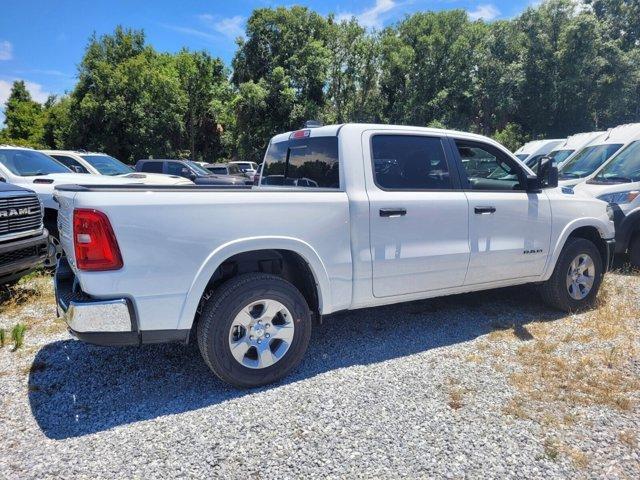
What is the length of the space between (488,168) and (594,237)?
174 cm

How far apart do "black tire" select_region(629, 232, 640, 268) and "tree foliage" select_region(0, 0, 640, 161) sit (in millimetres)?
20996

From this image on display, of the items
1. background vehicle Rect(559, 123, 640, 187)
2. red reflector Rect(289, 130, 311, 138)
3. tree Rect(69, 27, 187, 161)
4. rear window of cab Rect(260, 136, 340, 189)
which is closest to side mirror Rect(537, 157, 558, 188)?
Result: rear window of cab Rect(260, 136, 340, 189)

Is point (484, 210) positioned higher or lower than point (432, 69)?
lower

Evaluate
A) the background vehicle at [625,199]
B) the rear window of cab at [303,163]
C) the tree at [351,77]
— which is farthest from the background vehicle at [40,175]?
the tree at [351,77]

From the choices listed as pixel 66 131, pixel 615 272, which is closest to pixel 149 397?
pixel 615 272

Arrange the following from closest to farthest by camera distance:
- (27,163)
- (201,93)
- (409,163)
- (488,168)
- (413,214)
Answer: (413,214), (409,163), (488,168), (27,163), (201,93)

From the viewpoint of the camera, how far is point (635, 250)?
22.6 ft

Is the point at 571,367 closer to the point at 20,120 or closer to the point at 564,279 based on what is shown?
the point at 564,279

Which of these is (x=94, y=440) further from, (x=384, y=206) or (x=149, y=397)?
(x=384, y=206)

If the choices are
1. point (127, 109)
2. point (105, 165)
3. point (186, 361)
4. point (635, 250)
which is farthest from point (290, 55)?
point (186, 361)

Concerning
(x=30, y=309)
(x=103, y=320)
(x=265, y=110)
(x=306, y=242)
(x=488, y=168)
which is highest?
(x=265, y=110)

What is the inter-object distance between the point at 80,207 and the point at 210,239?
2.64 ft

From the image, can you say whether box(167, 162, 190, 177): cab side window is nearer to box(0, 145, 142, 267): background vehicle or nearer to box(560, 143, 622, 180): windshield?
box(0, 145, 142, 267): background vehicle

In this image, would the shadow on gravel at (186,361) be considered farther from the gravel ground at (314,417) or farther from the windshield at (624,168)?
the windshield at (624,168)
